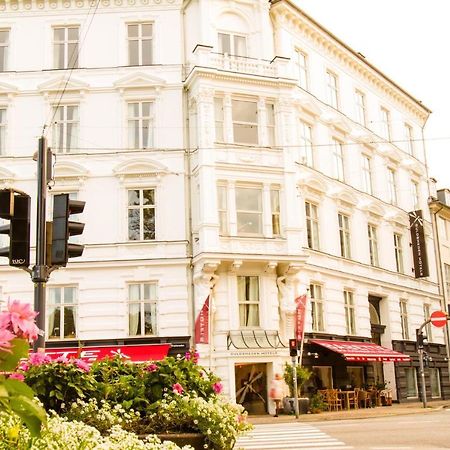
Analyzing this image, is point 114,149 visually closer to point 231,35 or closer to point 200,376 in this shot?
point 231,35

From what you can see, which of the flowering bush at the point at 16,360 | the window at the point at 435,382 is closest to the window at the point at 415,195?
the window at the point at 435,382

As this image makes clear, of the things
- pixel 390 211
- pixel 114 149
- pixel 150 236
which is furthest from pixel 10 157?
pixel 390 211

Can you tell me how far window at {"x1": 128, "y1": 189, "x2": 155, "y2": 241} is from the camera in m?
26.7

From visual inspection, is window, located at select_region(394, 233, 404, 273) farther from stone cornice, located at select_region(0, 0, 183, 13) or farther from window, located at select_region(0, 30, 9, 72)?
window, located at select_region(0, 30, 9, 72)

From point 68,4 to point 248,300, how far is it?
13931mm

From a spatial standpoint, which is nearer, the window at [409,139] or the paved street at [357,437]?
the paved street at [357,437]

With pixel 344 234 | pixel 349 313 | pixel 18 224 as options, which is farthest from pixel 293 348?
pixel 18 224

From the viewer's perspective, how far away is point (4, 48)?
2825cm

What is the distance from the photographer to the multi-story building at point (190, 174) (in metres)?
25.8

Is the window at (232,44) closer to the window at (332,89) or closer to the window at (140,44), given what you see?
the window at (140,44)

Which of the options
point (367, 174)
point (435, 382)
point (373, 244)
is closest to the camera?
point (373, 244)

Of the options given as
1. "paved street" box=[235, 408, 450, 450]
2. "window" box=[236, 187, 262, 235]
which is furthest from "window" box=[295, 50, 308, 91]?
"paved street" box=[235, 408, 450, 450]

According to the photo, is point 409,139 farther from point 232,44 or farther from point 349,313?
point 232,44

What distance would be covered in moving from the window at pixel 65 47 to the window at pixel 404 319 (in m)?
19.3
